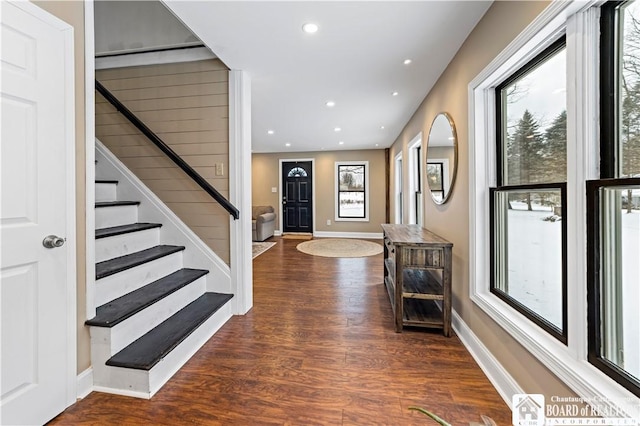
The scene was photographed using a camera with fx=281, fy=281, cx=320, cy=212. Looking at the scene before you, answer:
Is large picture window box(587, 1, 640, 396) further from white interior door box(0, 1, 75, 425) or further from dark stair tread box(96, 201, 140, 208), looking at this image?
dark stair tread box(96, 201, 140, 208)

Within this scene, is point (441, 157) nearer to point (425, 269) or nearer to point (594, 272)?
point (425, 269)

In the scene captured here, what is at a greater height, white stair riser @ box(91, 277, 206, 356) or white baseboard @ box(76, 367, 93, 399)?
white stair riser @ box(91, 277, 206, 356)

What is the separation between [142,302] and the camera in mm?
1881

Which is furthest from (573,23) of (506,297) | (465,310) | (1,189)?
(1,189)

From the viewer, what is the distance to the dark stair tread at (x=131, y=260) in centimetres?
188

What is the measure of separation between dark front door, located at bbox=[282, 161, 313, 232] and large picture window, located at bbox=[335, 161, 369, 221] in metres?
0.80

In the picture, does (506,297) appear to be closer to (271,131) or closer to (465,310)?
(465,310)

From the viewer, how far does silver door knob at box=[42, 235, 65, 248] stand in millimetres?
1380

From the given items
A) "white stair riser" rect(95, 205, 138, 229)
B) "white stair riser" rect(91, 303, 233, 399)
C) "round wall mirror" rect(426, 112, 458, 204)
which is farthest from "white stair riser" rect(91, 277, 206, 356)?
"round wall mirror" rect(426, 112, 458, 204)

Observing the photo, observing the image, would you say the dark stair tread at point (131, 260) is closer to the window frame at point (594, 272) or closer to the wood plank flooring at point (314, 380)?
the wood plank flooring at point (314, 380)

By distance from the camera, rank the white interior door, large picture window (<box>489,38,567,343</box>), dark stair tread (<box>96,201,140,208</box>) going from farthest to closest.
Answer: dark stair tread (<box>96,201,140,208</box>) < large picture window (<box>489,38,567,343</box>) < the white interior door

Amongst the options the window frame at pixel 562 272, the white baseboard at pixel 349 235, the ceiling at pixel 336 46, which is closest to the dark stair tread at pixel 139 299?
the ceiling at pixel 336 46

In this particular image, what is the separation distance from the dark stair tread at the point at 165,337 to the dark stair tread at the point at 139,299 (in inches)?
7.8

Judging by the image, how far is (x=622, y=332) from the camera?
105 cm
